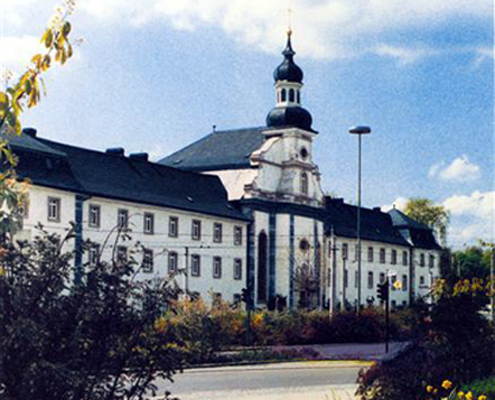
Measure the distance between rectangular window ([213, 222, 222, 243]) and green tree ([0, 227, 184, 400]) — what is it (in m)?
53.2

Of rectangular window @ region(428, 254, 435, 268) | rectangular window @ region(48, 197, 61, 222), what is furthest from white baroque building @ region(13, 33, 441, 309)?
rectangular window @ region(428, 254, 435, 268)

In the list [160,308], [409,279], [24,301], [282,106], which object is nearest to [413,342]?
[160,308]

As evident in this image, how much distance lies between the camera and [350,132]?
41844mm

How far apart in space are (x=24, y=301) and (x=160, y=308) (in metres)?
1.39

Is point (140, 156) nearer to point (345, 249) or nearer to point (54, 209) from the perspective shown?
point (54, 209)

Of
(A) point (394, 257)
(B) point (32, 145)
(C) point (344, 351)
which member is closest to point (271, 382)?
(C) point (344, 351)

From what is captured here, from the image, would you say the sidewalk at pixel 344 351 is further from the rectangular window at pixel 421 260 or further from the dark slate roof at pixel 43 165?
the rectangular window at pixel 421 260

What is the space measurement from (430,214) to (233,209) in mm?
52024

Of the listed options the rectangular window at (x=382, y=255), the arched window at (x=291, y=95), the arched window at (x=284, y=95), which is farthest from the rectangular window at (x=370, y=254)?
the arched window at (x=284, y=95)

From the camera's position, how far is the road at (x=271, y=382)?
1797 centimetres

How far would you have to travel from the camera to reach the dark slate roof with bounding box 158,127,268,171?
238ft

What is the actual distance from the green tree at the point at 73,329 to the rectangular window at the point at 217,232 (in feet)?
175

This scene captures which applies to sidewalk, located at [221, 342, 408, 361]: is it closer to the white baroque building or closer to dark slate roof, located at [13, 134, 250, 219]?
the white baroque building

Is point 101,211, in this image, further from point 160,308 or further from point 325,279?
point 160,308
